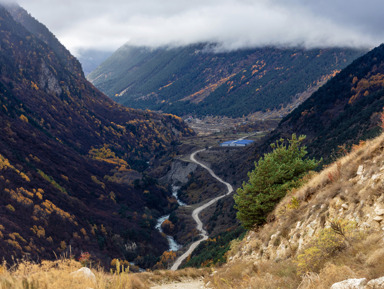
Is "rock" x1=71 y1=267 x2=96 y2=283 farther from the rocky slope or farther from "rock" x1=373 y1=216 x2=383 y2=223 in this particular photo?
"rock" x1=373 y1=216 x2=383 y2=223

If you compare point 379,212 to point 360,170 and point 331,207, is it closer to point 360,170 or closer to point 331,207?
point 331,207

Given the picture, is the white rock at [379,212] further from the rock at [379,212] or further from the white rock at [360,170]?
the white rock at [360,170]

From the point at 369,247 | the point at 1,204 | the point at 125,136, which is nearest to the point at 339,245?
the point at 369,247

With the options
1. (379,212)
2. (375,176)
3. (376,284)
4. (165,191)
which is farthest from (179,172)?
(376,284)

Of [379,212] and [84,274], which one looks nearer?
[379,212]

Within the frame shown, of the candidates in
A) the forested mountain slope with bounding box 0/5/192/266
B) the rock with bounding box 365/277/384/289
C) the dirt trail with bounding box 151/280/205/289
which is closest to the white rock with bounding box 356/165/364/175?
the rock with bounding box 365/277/384/289

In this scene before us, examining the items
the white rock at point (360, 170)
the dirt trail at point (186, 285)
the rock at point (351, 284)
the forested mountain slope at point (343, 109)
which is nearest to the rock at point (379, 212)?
the white rock at point (360, 170)
